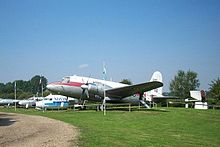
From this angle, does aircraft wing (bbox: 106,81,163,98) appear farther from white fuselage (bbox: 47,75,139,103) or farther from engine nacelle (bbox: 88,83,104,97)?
white fuselage (bbox: 47,75,139,103)

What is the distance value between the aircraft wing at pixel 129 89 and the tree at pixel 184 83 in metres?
60.6

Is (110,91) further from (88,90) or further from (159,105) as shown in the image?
(159,105)

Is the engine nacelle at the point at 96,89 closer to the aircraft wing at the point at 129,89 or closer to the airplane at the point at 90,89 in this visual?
the airplane at the point at 90,89

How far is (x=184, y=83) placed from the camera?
95.1 metres

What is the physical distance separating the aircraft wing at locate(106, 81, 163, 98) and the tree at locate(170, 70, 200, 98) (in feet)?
199

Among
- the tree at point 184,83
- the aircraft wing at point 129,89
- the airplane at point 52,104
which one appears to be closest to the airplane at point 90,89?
the aircraft wing at point 129,89

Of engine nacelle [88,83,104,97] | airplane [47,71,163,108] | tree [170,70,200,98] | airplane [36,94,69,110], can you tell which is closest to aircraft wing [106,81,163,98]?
airplane [47,71,163,108]

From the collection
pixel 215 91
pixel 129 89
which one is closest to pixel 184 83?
pixel 215 91

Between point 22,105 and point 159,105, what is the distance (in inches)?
1012

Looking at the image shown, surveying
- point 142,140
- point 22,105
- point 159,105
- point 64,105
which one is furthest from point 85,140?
point 22,105

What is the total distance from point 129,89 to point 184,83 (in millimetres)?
63626

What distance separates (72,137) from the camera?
1334 centimetres

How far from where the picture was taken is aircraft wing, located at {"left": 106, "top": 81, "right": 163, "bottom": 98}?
34.2 meters

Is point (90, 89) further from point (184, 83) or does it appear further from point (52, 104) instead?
point (184, 83)
